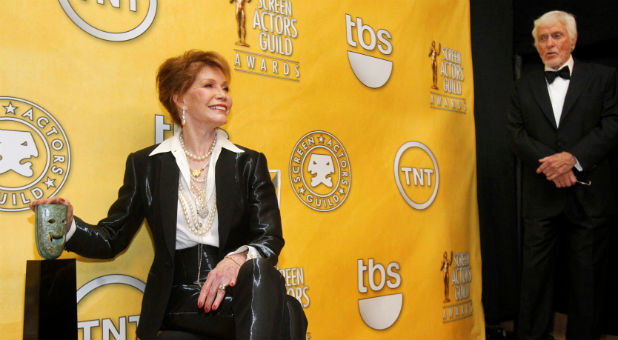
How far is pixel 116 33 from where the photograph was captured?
8.13 feet

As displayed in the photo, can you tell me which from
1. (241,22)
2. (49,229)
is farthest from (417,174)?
(49,229)

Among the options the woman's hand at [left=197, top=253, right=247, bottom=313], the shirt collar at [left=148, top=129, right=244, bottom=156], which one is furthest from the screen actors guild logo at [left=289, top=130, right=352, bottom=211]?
the woman's hand at [left=197, top=253, right=247, bottom=313]

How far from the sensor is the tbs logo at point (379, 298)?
11.0 feet

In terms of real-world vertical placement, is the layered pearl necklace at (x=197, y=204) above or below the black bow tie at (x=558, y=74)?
below

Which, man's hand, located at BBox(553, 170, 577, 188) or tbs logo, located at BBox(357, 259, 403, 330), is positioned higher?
man's hand, located at BBox(553, 170, 577, 188)

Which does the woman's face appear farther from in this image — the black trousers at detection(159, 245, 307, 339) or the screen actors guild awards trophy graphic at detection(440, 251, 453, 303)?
the screen actors guild awards trophy graphic at detection(440, 251, 453, 303)

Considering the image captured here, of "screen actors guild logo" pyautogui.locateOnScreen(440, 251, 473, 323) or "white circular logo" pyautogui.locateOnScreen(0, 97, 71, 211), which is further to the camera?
"screen actors guild logo" pyautogui.locateOnScreen(440, 251, 473, 323)

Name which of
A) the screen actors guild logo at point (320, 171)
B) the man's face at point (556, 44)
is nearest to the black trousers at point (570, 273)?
the man's face at point (556, 44)

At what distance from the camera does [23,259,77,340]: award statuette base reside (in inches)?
65.1

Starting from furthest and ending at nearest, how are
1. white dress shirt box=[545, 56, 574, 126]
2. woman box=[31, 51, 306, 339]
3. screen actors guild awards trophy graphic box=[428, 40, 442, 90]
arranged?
screen actors guild awards trophy graphic box=[428, 40, 442, 90] → white dress shirt box=[545, 56, 574, 126] → woman box=[31, 51, 306, 339]

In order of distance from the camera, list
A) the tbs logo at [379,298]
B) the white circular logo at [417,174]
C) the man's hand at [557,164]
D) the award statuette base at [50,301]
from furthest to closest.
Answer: the white circular logo at [417,174], the man's hand at [557,164], the tbs logo at [379,298], the award statuette base at [50,301]

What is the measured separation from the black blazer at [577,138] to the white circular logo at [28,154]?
2814 millimetres

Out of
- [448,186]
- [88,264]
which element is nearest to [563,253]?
[448,186]

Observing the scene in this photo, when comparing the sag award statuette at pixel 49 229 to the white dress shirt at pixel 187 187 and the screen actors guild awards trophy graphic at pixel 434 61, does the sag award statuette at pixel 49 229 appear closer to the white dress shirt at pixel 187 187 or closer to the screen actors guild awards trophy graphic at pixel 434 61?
the white dress shirt at pixel 187 187
